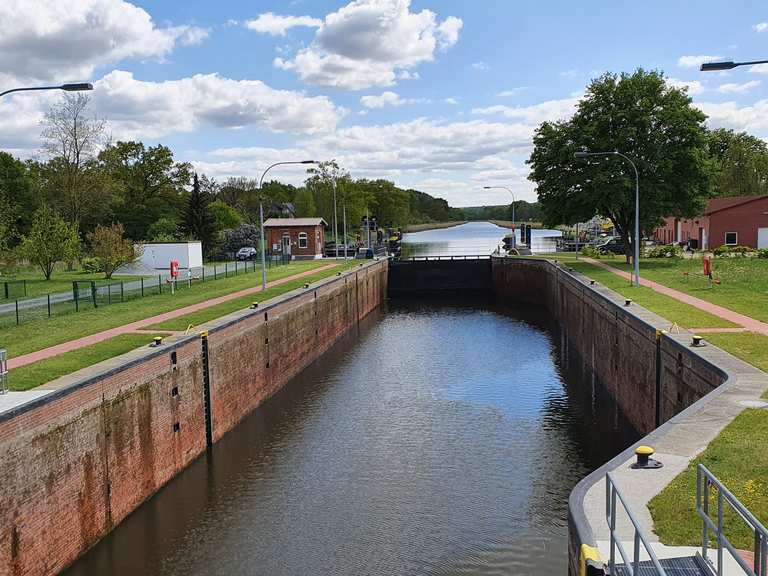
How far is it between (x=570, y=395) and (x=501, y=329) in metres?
15.8

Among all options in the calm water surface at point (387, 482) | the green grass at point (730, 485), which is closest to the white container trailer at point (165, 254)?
the calm water surface at point (387, 482)

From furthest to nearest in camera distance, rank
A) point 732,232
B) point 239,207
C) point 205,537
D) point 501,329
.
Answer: point 239,207, point 732,232, point 501,329, point 205,537

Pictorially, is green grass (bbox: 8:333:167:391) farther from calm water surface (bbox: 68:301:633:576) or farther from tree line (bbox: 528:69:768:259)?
tree line (bbox: 528:69:768:259)

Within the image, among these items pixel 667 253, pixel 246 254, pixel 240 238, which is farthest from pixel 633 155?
pixel 240 238

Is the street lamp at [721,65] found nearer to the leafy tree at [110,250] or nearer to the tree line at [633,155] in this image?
the tree line at [633,155]

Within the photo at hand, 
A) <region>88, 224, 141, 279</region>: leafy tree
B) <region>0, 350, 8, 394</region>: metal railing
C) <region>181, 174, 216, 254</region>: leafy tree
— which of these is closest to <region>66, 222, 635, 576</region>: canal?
<region>0, 350, 8, 394</region>: metal railing

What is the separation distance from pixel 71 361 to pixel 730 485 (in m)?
15.6

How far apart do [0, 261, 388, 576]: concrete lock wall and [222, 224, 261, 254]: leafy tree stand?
4555 centimetres

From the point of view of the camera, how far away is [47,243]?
40719 mm

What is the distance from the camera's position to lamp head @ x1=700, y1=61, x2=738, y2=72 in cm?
1520

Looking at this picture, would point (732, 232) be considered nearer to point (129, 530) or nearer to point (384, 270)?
point (384, 270)

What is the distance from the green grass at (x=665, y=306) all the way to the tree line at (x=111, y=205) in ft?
94.4

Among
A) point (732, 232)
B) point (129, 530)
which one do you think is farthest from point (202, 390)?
point (732, 232)

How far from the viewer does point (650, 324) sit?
21.5m
